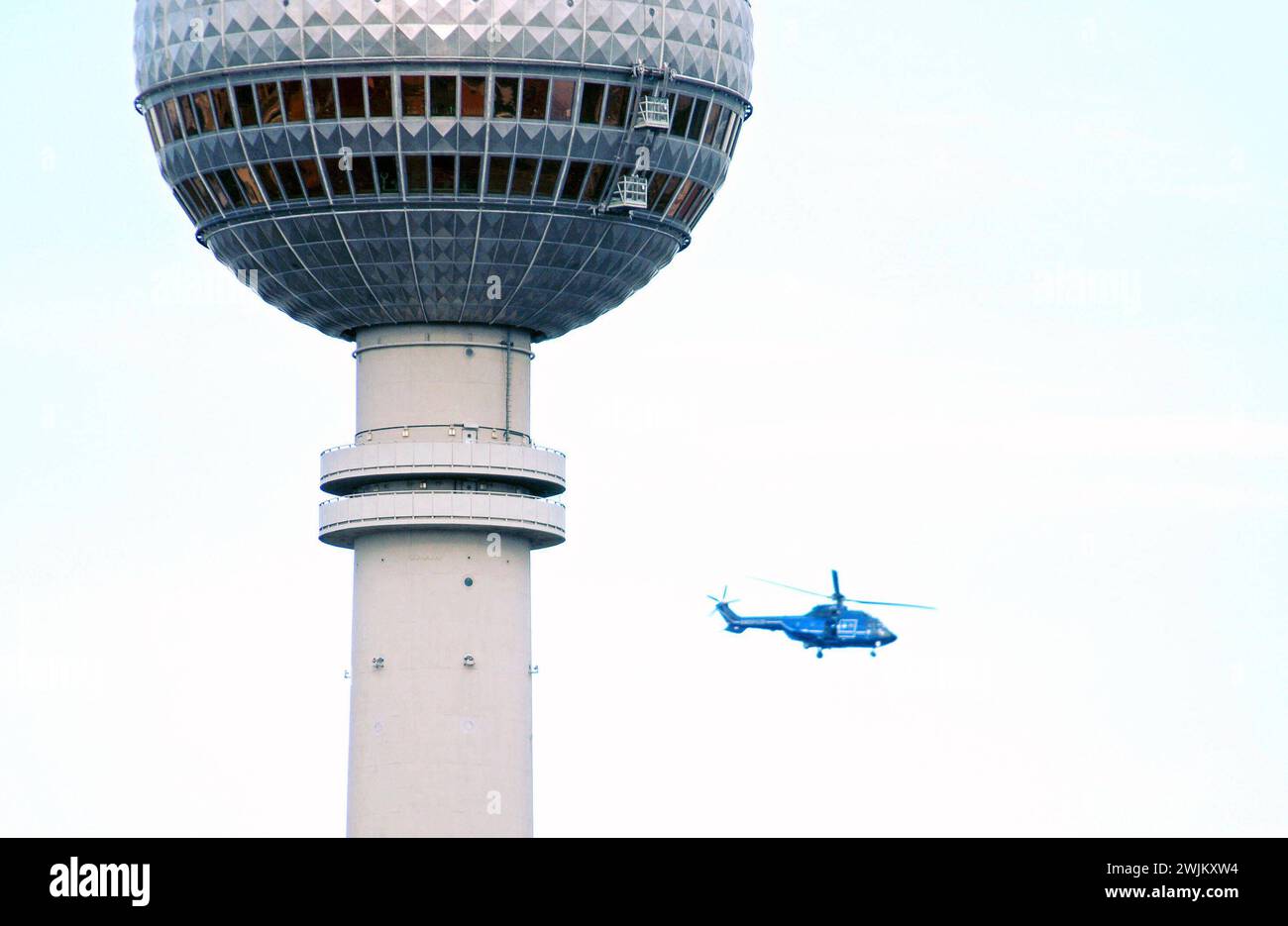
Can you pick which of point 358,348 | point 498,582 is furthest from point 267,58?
point 498,582

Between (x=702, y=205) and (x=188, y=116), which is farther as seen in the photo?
(x=702, y=205)

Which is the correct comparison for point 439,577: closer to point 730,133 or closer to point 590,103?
point 590,103

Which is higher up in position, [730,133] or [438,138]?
[730,133]

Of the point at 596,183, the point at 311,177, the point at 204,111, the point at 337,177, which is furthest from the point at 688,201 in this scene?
the point at 204,111

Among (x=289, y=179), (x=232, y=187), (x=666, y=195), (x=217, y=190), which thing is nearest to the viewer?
(x=289, y=179)

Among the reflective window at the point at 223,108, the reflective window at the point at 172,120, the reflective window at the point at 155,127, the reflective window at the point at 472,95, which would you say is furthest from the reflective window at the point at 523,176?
the reflective window at the point at 155,127

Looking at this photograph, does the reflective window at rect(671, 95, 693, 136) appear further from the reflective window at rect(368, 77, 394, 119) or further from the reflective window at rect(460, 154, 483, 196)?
the reflective window at rect(368, 77, 394, 119)

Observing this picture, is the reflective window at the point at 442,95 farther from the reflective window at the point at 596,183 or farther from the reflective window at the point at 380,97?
the reflective window at the point at 596,183
